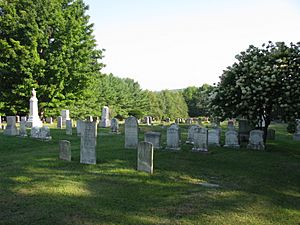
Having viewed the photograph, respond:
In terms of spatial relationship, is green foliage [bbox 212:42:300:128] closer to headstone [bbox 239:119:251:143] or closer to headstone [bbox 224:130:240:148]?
headstone [bbox 224:130:240:148]

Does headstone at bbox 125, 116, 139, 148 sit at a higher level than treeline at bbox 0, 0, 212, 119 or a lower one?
lower

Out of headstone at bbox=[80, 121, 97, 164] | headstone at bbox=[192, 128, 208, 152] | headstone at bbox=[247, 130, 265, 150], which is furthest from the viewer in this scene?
headstone at bbox=[247, 130, 265, 150]

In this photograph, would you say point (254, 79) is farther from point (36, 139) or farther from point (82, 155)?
point (36, 139)

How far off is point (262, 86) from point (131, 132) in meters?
5.66

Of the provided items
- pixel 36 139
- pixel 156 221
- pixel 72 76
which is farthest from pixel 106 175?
pixel 72 76

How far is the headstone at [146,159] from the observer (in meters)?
9.18

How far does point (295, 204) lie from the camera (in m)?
6.82

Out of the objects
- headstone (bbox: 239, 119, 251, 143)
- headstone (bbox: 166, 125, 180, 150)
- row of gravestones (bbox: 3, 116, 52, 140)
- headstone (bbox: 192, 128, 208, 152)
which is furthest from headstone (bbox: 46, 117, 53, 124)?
headstone (bbox: 192, 128, 208, 152)

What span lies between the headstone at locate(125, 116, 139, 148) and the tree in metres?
20.8

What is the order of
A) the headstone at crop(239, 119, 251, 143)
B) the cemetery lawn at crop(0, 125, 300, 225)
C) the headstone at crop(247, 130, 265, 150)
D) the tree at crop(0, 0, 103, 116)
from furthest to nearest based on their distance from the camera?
the tree at crop(0, 0, 103, 116) → the headstone at crop(239, 119, 251, 143) → the headstone at crop(247, 130, 265, 150) → the cemetery lawn at crop(0, 125, 300, 225)

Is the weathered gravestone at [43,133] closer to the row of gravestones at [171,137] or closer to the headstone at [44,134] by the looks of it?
the headstone at [44,134]

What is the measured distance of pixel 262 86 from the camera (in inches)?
517

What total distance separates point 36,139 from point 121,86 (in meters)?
47.0

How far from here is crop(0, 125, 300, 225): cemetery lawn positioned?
5.75m
